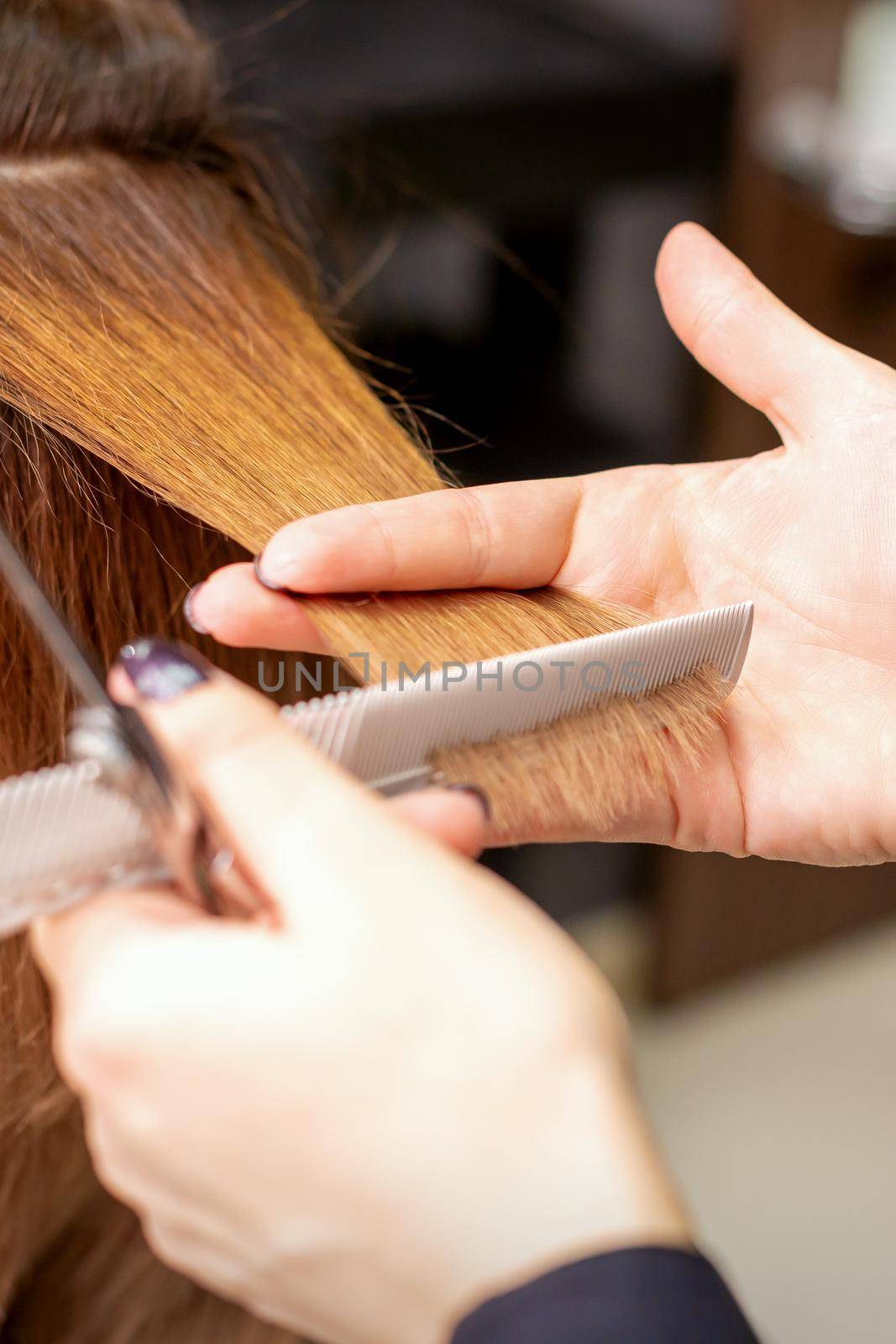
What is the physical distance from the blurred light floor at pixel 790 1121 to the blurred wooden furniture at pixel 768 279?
0.11 meters

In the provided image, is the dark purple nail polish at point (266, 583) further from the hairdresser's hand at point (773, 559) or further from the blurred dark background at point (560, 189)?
the blurred dark background at point (560, 189)

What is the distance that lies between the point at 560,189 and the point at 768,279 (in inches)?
14.1

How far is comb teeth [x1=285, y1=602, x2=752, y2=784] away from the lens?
0.56 metres

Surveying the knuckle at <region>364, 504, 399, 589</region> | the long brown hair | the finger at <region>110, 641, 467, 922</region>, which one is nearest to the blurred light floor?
the long brown hair

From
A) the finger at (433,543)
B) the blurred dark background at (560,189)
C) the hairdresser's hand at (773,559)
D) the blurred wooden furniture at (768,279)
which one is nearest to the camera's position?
the finger at (433,543)

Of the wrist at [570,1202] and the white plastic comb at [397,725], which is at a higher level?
the white plastic comb at [397,725]

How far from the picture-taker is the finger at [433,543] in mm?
656

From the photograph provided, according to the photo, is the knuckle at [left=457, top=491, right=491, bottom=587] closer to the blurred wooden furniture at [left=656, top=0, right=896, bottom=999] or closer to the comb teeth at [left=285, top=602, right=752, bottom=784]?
the comb teeth at [left=285, top=602, right=752, bottom=784]

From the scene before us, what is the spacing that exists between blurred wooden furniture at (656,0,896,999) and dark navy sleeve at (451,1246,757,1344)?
1375 millimetres

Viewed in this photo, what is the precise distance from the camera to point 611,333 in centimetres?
162

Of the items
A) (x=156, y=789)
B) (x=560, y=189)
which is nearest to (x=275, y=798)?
(x=156, y=789)

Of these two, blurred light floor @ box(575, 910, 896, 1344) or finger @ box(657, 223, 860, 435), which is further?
blurred light floor @ box(575, 910, 896, 1344)

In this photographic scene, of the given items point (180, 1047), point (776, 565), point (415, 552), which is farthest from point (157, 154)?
point (180, 1047)

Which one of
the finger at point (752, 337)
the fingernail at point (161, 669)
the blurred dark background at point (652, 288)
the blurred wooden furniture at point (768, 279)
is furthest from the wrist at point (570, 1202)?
the blurred wooden furniture at point (768, 279)
